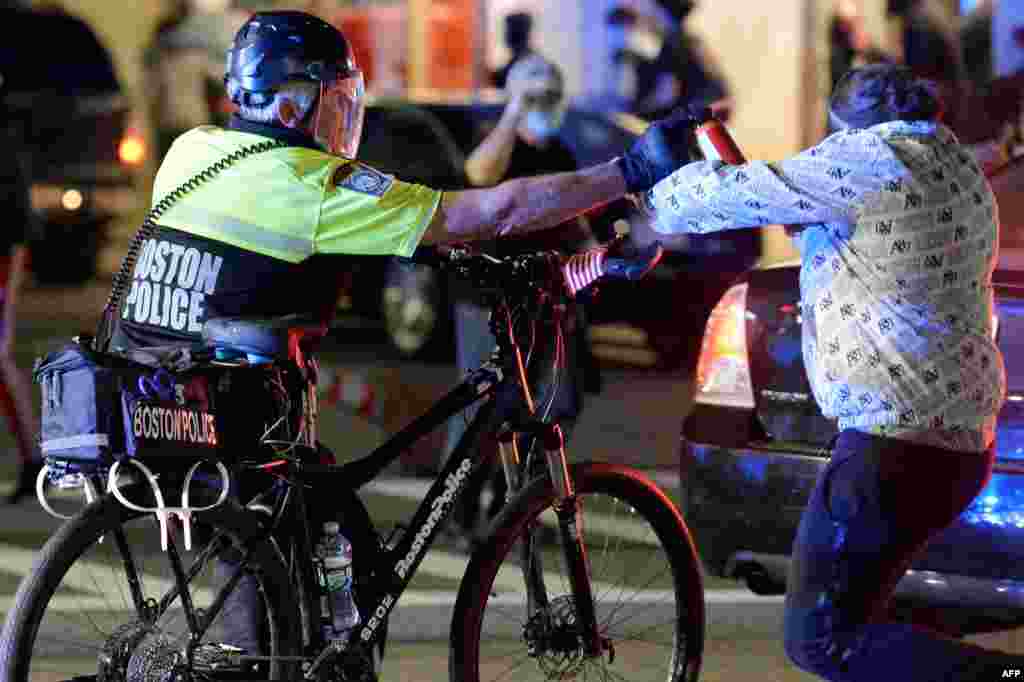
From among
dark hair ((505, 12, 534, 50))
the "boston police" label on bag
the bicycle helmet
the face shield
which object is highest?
dark hair ((505, 12, 534, 50))

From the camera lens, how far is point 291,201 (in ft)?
14.8

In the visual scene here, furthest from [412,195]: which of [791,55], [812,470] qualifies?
[791,55]

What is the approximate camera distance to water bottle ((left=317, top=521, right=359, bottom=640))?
4695 millimetres

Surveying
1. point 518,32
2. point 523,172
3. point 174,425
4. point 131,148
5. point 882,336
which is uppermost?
point 518,32

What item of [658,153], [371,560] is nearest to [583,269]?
[658,153]

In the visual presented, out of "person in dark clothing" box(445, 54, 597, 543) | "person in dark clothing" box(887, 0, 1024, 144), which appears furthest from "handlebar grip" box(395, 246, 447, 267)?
"person in dark clothing" box(887, 0, 1024, 144)

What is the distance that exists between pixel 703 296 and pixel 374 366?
189 centimetres

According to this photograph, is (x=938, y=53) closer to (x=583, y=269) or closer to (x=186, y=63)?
(x=186, y=63)

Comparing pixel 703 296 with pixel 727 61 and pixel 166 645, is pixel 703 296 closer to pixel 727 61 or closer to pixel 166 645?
pixel 727 61

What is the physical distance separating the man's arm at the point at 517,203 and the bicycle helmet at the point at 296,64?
1.19 ft

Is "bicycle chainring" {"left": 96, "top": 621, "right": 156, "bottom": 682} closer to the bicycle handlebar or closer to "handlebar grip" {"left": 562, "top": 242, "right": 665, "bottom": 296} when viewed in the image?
the bicycle handlebar

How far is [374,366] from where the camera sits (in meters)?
12.3

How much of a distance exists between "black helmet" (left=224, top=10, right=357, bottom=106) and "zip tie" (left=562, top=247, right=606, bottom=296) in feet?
2.12

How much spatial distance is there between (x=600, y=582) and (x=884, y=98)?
130cm
